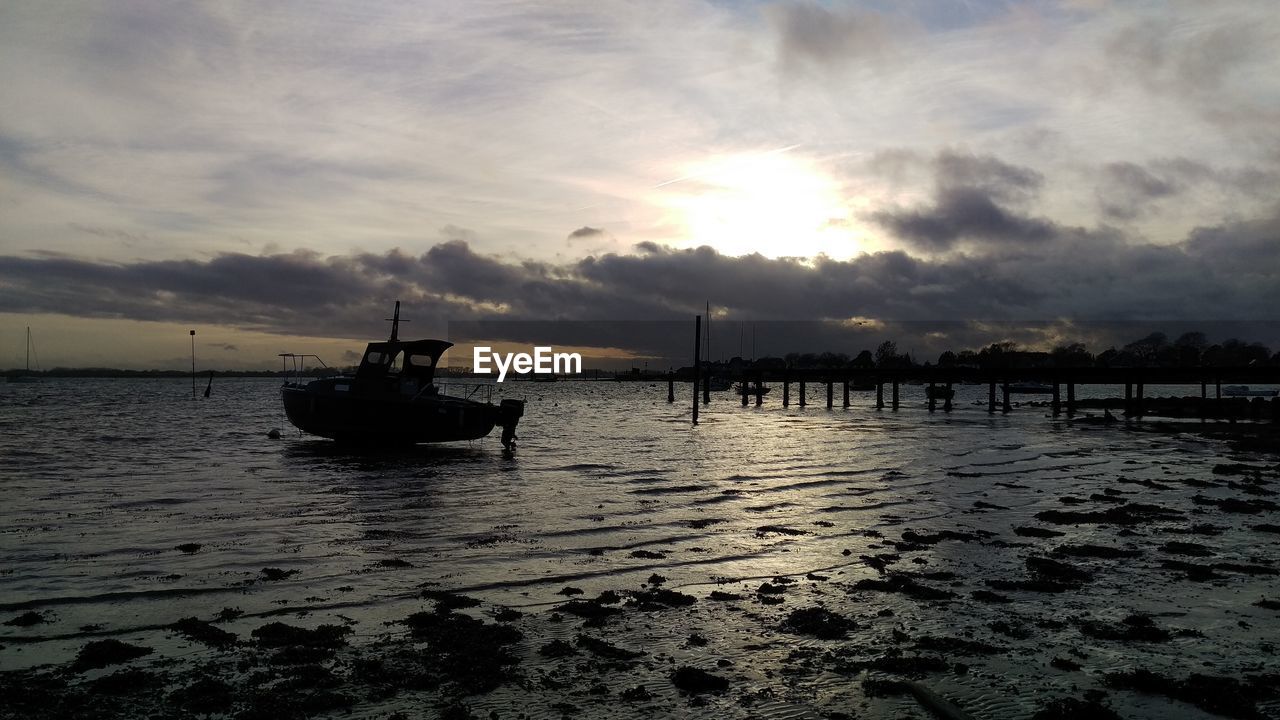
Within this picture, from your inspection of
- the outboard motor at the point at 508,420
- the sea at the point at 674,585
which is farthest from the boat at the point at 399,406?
the sea at the point at 674,585

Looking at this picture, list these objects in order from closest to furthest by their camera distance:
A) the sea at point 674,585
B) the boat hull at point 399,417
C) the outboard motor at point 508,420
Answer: the sea at point 674,585 < the boat hull at point 399,417 < the outboard motor at point 508,420

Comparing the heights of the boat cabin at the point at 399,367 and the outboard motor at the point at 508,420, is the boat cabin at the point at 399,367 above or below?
above

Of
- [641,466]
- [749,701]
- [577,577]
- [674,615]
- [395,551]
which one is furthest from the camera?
[641,466]

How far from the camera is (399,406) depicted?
2914cm

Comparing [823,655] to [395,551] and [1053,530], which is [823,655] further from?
[1053,530]

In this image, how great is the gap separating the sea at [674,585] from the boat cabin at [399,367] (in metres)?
7.73

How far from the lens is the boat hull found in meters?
29.2

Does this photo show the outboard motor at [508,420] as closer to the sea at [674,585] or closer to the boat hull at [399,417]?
the boat hull at [399,417]

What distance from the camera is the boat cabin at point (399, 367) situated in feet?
96.8

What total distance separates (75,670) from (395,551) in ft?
17.3

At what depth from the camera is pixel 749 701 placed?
5992 mm

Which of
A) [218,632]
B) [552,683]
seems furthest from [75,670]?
[552,683]

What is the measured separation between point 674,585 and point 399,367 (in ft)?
73.1

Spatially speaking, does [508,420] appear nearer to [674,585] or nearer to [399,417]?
[399,417]
